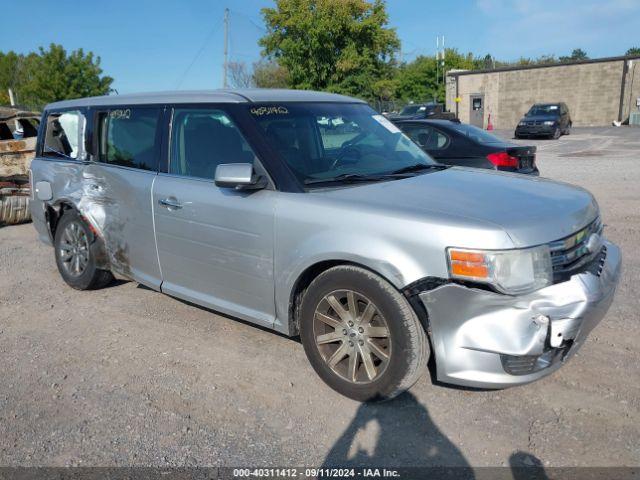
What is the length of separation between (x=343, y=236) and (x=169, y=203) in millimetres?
1592

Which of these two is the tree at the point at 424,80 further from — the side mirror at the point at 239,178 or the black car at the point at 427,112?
the side mirror at the point at 239,178

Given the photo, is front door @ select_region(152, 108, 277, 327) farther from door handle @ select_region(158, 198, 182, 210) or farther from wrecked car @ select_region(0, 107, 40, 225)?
wrecked car @ select_region(0, 107, 40, 225)

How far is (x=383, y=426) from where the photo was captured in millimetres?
3094

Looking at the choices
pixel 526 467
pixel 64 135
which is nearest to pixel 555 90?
pixel 64 135

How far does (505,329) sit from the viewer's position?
9.12 ft

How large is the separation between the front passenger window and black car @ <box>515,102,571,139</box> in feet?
85.6

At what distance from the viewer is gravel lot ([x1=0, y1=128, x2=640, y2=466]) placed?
9.42 feet

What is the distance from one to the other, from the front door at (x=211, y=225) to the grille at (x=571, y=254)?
1680 millimetres

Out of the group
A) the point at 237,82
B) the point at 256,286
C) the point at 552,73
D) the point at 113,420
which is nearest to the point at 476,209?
the point at 256,286

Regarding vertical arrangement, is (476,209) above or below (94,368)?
above

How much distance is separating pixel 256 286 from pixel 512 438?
5.91 ft

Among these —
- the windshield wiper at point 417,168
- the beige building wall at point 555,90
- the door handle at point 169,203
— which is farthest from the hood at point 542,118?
the door handle at point 169,203

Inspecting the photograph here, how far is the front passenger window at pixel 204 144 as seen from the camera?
12.7ft

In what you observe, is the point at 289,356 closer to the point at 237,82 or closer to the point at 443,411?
the point at 443,411
